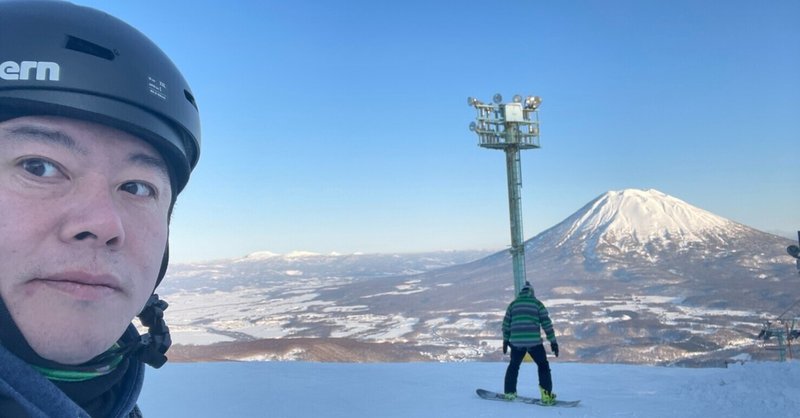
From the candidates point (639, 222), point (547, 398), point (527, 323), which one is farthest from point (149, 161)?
point (639, 222)

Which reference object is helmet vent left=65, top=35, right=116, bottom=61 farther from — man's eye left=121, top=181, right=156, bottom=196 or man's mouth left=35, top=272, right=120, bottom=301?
man's mouth left=35, top=272, right=120, bottom=301

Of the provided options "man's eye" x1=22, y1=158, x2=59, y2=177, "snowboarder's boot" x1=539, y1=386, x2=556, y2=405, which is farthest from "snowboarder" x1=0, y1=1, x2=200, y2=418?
"snowboarder's boot" x1=539, y1=386, x2=556, y2=405

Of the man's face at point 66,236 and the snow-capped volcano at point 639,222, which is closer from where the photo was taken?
the man's face at point 66,236

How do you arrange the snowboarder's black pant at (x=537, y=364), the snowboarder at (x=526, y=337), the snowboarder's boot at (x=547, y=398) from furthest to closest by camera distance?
1. the snowboarder at (x=526, y=337)
2. the snowboarder's black pant at (x=537, y=364)
3. the snowboarder's boot at (x=547, y=398)

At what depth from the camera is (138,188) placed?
4.97ft

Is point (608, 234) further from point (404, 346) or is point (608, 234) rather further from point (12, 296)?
point (12, 296)

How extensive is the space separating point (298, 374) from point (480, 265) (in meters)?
144

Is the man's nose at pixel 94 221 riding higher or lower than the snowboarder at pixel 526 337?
higher

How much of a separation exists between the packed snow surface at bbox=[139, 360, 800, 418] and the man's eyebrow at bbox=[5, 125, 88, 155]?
454 cm

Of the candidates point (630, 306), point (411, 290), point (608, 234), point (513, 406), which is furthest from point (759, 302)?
point (513, 406)

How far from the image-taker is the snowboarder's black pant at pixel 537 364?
6.91m

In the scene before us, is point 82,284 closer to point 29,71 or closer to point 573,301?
point 29,71

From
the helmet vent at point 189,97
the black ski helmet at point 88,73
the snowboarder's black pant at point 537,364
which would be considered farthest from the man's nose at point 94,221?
the snowboarder's black pant at point 537,364

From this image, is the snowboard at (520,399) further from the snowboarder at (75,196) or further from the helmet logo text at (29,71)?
the helmet logo text at (29,71)
